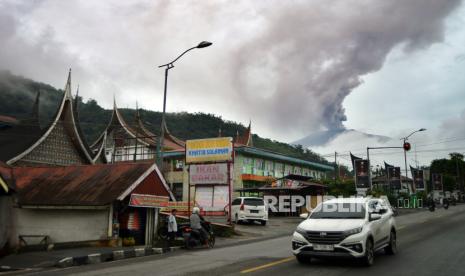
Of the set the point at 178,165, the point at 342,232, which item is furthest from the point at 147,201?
the point at 178,165

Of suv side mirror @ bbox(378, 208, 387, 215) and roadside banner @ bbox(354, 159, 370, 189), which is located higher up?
roadside banner @ bbox(354, 159, 370, 189)

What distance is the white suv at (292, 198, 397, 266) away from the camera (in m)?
10.0

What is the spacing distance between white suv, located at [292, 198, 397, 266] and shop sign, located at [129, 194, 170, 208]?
30.5ft

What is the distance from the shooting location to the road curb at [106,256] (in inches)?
522

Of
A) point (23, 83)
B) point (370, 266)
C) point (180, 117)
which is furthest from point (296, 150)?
point (370, 266)

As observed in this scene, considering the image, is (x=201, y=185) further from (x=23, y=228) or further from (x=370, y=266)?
(x=370, y=266)

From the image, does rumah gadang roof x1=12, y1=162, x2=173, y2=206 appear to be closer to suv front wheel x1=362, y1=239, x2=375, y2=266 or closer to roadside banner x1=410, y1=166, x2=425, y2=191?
suv front wheel x1=362, y1=239, x2=375, y2=266

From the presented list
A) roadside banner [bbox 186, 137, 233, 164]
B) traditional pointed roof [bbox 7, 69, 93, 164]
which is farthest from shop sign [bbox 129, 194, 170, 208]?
traditional pointed roof [bbox 7, 69, 93, 164]

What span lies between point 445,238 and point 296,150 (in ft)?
309

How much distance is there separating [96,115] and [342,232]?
3261 inches

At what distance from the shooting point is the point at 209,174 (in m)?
25.8

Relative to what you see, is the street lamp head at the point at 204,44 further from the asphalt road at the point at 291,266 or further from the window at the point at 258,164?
the window at the point at 258,164

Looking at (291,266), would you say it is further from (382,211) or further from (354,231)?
(382,211)

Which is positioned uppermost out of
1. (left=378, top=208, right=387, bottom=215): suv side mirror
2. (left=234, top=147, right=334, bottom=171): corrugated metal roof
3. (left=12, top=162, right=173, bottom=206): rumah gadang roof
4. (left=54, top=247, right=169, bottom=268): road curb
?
(left=234, top=147, right=334, bottom=171): corrugated metal roof
